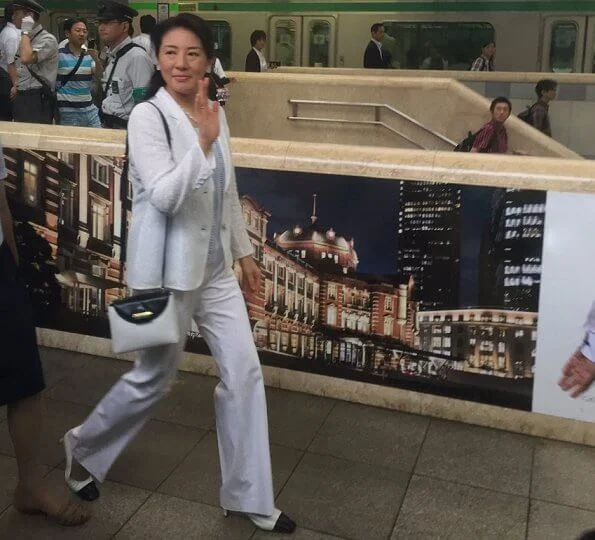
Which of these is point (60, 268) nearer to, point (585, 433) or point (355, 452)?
point (355, 452)

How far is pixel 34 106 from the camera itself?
823 cm

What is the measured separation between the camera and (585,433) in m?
3.91

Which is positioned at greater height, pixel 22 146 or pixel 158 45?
pixel 158 45

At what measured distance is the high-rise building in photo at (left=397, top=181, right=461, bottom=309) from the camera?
3.95m

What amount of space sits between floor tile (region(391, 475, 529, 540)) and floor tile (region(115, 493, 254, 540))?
0.65 meters

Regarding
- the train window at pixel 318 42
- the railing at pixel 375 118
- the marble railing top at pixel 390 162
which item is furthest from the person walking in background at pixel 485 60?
the marble railing top at pixel 390 162

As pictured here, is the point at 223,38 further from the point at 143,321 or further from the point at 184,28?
the point at 143,321

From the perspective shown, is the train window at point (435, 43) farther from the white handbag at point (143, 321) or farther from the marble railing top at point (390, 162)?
the white handbag at point (143, 321)

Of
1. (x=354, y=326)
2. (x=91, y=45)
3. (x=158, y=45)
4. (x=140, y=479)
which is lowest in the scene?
(x=140, y=479)

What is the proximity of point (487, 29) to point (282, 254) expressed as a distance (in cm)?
1117

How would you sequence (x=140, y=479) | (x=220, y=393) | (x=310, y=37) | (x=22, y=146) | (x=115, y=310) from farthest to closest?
1. (x=310, y=37)
2. (x=22, y=146)
3. (x=140, y=479)
4. (x=220, y=393)
5. (x=115, y=310)

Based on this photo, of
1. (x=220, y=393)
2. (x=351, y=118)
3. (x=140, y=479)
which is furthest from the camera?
(x=351, y=118)

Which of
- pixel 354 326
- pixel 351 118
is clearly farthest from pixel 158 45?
pixel 351 118

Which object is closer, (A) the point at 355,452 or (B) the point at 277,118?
(A) the point at 355,452
